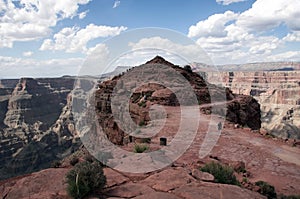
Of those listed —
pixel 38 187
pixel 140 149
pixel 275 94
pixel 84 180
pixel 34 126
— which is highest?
pixel 275 94

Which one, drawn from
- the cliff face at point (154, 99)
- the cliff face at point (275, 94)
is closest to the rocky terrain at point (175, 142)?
the cliff face at point (154, 99)

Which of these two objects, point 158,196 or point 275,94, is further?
point 275,94

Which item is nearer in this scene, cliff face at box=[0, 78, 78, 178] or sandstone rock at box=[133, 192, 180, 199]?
sandstone rock at box=[133, 192, 180, 199]

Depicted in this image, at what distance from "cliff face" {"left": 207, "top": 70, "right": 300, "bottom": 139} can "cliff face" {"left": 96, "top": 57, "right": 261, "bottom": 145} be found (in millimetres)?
50435

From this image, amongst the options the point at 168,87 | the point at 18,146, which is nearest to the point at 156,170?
the point at 168,87

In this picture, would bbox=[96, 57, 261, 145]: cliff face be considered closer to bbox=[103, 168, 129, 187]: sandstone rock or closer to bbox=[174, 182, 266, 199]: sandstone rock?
bbox=[103, 168, 129, 187]: sandstone rock

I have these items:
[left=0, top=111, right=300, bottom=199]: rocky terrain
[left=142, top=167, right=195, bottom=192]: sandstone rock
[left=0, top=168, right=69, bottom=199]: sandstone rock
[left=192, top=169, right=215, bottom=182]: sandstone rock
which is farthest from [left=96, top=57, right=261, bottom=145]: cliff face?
[left=0, top=168, right=69, bottom=199]: sandstone rock

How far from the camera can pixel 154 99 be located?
23891 mm

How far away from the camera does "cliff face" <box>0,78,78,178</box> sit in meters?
77.2

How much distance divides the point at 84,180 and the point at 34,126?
114725mm

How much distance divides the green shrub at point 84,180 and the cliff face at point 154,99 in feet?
40.7

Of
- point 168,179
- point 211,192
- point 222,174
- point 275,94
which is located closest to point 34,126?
point 275,94

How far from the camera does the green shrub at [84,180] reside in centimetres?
582

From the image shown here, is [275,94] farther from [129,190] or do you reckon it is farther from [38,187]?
[38,187]
